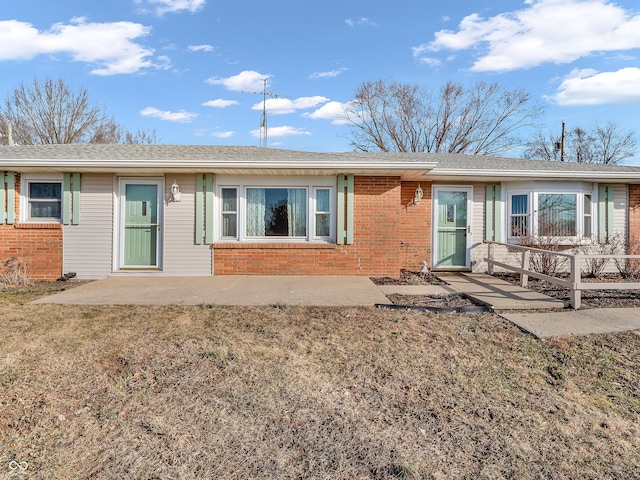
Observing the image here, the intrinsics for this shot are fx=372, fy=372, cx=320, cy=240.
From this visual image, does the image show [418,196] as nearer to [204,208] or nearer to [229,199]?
[229,199]

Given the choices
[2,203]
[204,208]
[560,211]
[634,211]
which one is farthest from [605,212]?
[2,203]

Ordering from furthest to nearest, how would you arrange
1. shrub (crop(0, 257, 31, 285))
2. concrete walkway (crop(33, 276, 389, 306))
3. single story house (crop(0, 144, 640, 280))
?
single story house (crop(0, 144, 640, 280)) < shrub (crop(0, 257, 31, 285)) < concrete walkway (crop(33, 276, 389, 306))

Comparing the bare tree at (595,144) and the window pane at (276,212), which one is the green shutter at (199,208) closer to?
the window pane at (276,212)

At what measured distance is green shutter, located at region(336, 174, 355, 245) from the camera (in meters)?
8.25

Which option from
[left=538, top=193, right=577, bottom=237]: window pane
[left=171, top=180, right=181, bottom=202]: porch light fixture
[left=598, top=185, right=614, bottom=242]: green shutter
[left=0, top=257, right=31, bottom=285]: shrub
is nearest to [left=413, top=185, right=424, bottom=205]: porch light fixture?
[left=538, top=193, right=577, bottom=237]: window pane

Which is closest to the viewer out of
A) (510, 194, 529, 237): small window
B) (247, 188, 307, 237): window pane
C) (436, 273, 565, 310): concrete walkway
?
(436, 273, 565, 310): concrete walkway

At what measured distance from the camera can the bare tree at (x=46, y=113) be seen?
72.2 ft

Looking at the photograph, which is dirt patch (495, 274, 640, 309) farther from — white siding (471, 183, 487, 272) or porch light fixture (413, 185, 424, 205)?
porch light fixture (413, 185, 424, 205)

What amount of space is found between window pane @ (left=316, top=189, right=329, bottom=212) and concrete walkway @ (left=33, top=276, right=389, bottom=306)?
1628mm

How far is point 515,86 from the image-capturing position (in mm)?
24656

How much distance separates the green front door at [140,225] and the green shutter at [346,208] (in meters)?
4.09

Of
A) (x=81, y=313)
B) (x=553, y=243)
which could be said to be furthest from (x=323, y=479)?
(x=553, y=243)

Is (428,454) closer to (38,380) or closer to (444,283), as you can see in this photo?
(38,380)

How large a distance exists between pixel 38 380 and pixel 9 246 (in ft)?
22.0
